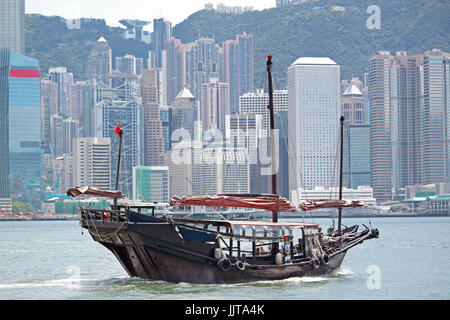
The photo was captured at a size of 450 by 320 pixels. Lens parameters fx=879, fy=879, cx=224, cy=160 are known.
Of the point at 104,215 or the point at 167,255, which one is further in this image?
the point at 104,215

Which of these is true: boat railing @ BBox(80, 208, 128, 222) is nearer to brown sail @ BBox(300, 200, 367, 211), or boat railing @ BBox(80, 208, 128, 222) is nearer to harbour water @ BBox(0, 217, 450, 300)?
harbour water @ BBox(0, 217, 450, 300)

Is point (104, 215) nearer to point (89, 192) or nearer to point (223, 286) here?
point (89, 192)

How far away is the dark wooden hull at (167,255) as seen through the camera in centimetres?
3778

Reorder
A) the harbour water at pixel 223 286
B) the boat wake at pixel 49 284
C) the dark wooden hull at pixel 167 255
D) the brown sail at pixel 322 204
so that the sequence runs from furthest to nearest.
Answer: the brown sail at pixel 322 204 < the boat wake at pixel 49 284 < the dark wooden hull at pixel 167 255 < the harbour water at pixel 223 286

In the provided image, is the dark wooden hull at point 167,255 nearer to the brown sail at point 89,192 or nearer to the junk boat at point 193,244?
the junk boat at point 193,244

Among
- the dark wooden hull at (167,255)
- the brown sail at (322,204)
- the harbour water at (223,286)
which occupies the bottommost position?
the harbour water at (223,286)

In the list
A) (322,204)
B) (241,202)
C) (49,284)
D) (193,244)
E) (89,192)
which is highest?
(89,192)

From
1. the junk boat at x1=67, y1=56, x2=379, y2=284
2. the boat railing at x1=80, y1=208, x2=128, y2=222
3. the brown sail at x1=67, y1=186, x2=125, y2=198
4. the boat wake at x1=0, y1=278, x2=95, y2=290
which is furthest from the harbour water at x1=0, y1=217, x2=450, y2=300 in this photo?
the brown sail at x1=67, y1=186, x2=125, y2=198

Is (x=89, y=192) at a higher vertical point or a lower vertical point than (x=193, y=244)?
higher

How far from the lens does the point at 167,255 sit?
38.0m

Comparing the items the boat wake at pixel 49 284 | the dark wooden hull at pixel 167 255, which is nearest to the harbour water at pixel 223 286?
the boat wake at pixel 49 284

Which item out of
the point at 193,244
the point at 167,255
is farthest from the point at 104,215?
the point at 193,244

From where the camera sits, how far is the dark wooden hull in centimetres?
3778
